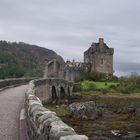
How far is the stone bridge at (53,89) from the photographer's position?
4597cm

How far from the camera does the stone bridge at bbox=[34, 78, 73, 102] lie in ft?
151

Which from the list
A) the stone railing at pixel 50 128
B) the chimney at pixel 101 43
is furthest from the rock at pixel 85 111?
the chimney at pixel 101 43

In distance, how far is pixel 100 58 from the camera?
85.6m

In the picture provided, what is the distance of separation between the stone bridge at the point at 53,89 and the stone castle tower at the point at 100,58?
→ 48.7ft

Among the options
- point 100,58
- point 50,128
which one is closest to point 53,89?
point 100,58

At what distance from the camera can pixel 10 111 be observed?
18672 mm

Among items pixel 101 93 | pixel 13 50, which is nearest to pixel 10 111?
pixel 101 93

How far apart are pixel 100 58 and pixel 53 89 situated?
91.8ft

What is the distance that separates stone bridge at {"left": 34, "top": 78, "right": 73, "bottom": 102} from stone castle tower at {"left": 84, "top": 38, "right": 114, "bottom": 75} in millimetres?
14843

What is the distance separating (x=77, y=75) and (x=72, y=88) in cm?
1288

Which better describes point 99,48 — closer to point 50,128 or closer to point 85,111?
point 85,111

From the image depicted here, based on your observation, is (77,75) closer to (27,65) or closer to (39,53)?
(27,65)

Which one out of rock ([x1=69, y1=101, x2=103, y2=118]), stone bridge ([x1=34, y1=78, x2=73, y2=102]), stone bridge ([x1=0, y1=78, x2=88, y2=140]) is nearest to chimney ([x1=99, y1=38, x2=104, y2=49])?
stone bridge ([x1=34, y1=78, x2=73, y2=102])

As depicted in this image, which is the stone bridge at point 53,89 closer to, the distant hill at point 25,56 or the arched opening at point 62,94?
the arched opening at point 62,94
